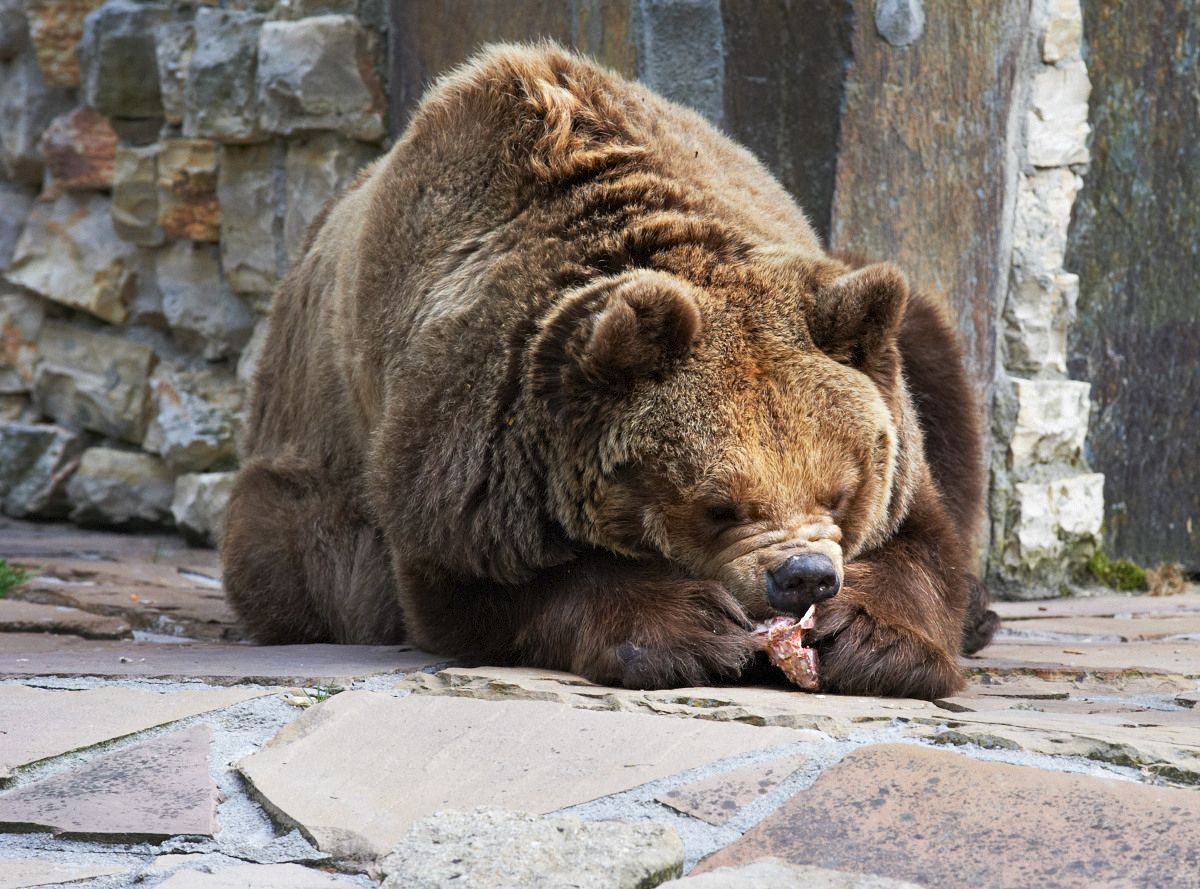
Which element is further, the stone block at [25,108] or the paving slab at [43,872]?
the stone block at [25,108]

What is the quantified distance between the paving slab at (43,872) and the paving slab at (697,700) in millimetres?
811

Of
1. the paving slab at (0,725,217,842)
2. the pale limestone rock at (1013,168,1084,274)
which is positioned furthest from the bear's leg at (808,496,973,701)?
the pale limestone rock at (1013,168,1084,274)

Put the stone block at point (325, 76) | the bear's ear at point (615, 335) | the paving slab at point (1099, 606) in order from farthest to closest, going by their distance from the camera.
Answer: the stone block at point (325, 76) < the paving slab at point (1099, 606) < the bear's ear at point (615, 335)

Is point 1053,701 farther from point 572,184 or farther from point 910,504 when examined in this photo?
point 572,184

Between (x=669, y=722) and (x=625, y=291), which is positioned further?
(x=625, y=291)

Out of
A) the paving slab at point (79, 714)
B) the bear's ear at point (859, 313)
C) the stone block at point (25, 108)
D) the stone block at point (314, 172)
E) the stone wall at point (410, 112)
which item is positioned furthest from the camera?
the stone block at point (25, 108)

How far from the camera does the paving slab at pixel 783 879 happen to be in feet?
5.81

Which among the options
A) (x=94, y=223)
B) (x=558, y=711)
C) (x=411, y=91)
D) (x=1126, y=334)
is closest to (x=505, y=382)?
(x=558, y=711)

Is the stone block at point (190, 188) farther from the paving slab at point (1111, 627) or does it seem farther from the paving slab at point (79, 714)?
the paving slab at point (79, 714)

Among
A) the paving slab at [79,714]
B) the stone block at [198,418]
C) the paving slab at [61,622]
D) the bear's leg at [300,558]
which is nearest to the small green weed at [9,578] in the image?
the paving slab at [61,622]

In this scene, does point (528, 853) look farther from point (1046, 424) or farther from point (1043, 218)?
point (1043, 218)

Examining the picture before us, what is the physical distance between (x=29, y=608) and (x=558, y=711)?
248cm

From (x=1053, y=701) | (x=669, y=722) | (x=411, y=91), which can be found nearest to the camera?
(x=669, y=722)

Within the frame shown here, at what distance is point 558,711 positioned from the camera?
246cm
